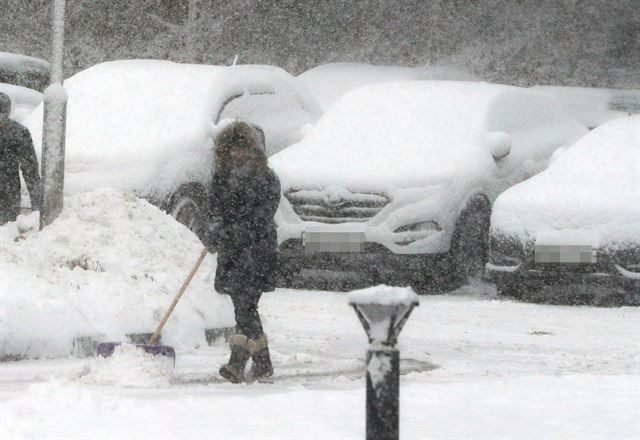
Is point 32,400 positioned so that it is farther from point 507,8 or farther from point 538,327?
point 507,8

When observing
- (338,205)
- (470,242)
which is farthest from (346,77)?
(338,205)

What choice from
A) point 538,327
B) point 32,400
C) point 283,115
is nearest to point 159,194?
point 283,115

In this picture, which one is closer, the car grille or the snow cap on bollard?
the snow cap on bollard

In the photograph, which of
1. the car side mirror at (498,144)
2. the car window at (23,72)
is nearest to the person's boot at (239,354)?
the car side mirror at (498,144)

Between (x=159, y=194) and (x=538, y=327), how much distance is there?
144 inches

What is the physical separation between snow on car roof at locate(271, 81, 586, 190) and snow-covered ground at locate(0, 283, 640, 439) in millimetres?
1819

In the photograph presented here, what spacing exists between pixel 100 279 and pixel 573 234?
4.29m

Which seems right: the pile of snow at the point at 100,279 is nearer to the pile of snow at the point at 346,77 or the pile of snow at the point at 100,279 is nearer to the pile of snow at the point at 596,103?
the pile of snow at the point at 346,77

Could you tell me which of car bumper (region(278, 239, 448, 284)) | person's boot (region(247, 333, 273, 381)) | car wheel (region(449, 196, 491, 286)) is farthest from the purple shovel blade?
car wheel (region(449, 196, 491, 286))

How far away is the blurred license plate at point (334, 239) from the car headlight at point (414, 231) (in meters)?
0.31

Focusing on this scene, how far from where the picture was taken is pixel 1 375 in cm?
823

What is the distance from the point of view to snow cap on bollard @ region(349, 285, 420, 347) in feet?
15.9

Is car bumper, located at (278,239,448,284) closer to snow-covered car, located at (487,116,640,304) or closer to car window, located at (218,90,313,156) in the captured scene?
snow-covered car, located at (487,116,640,304)

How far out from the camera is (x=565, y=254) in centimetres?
1216
